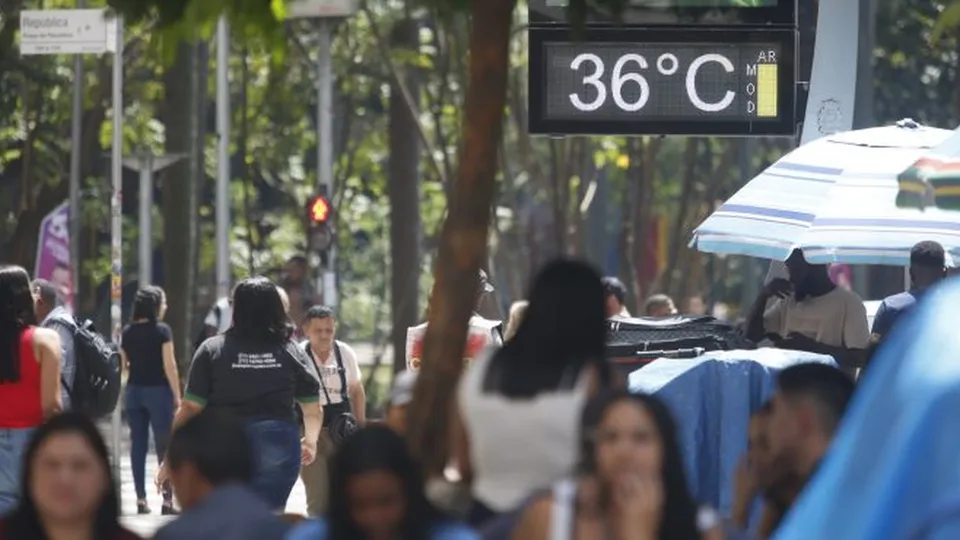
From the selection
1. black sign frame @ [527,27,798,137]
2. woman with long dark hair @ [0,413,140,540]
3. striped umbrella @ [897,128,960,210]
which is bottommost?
woman with long dark hair @ [0,413,140,540]

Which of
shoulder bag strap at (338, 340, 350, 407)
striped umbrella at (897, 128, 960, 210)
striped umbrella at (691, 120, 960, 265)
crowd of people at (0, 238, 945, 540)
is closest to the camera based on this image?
crowd of people at (0, 238, 945, 540)

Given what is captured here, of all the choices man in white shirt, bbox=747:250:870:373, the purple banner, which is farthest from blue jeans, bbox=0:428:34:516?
the purple banner

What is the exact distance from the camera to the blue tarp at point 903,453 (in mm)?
4340

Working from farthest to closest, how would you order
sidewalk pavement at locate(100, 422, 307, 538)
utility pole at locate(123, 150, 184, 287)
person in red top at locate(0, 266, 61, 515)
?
utility pole at locate(123, 150, 184, 287) → sidewalk pavement at locate(100, 422, 307, 538) → person in red top at locate(0, 266, 61, 515)

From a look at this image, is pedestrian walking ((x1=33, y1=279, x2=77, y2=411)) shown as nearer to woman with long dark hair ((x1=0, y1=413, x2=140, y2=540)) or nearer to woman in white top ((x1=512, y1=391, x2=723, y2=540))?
woman with long dark hair ((x1=0, y1=413, x2=140, y2=540))

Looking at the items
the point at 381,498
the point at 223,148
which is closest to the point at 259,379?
the point at 381,498

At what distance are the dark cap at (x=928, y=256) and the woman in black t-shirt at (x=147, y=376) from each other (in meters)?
7.17

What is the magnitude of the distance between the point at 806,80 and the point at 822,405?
10.9m

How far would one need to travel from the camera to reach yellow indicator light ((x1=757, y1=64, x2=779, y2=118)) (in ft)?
42.0

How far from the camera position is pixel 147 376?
17.6 m

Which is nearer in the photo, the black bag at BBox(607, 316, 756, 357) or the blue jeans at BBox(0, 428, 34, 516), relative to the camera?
the blue jeans at BBox(0, 428, 34, 516)

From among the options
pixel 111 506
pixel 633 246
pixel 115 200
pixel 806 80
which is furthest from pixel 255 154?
pixel 111 506

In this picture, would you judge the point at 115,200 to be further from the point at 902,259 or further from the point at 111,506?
the point at 111,506

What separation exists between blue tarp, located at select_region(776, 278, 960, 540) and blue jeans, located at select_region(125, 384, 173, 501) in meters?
13.1
